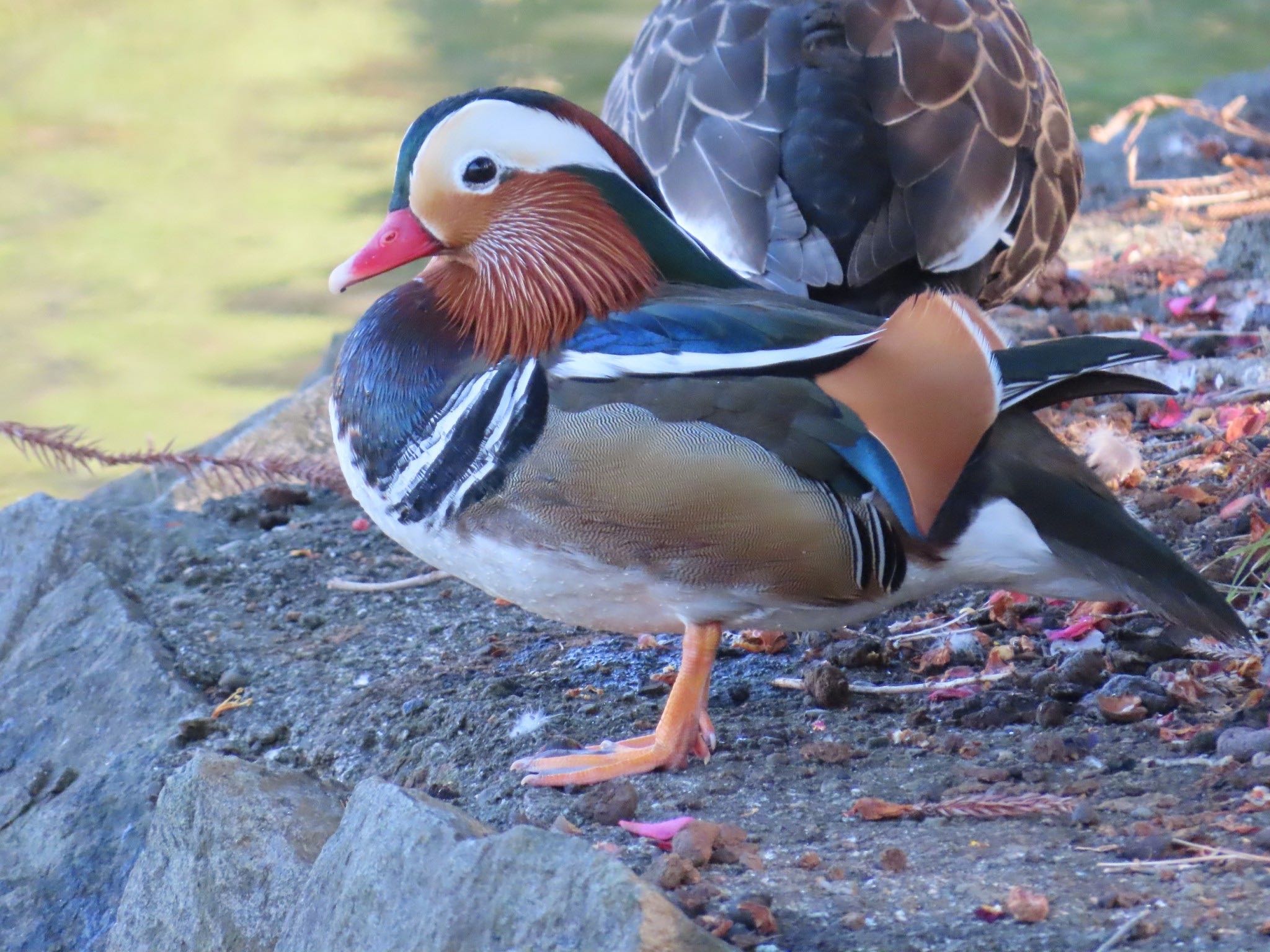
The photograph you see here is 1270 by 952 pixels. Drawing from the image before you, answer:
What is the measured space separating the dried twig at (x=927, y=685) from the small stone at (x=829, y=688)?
3 centimetres

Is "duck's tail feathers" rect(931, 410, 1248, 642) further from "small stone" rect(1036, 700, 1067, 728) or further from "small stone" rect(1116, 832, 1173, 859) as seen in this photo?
"small stone" rect(1116, 832, 1173, 859)

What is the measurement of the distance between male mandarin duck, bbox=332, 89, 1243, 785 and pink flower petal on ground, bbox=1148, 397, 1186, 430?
1.28m

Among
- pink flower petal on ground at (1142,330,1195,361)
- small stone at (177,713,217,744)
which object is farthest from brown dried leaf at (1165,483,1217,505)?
small stone at (177,713,217,744)

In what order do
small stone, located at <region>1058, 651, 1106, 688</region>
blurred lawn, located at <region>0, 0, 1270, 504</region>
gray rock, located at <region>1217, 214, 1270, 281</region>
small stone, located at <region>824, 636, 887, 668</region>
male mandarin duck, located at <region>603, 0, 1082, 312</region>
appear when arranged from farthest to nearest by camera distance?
blurred lawn, located at <region>0, 0, 1270, 504</region> < gray rock, located at <region>1217, 214, 1270, 281</region> < male mandarin duck, located at <region>603, 0, 1082, 312</region> < small stone, located at <region>824, 636, 887, 668</region> < small stone, located at <region>1058, 651, 1106, 688</region>

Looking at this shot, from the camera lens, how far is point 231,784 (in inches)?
85.8

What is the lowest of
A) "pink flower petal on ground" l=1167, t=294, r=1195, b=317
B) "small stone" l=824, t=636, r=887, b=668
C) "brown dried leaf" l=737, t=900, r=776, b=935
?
"small stone" l=824, t=636, r=887, b=668

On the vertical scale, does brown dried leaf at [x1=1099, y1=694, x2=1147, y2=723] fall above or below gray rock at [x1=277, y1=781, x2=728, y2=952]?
below

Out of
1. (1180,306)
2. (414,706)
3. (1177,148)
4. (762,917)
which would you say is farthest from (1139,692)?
(1177,148)

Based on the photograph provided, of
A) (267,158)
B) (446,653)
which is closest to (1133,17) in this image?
(267,158)

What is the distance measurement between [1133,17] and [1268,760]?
28.7 ft

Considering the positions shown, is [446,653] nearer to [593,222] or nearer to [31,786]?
[31,786]

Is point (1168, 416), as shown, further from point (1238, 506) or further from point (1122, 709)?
point (1122, 709)

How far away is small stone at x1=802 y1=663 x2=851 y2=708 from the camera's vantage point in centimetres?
252

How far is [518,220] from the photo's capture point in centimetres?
235
